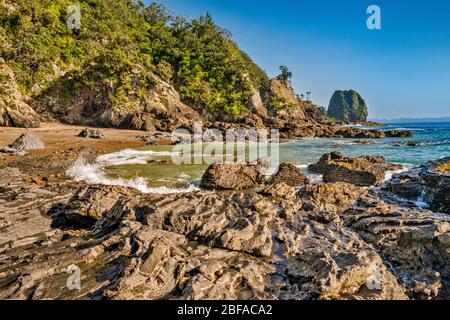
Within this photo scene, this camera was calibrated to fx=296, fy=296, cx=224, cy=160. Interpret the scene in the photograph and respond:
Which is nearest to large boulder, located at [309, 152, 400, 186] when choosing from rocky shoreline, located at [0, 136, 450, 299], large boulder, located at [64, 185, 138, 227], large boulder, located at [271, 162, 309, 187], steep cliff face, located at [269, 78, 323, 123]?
large boulder, located at [271, 162, 309, 187]

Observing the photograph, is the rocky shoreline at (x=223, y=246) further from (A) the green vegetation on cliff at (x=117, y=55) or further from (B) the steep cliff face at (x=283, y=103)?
(B) the steep cliff face at (x=283, y=103)

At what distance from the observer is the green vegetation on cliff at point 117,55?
141ft

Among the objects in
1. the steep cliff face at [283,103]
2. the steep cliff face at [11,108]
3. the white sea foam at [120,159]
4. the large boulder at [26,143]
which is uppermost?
the steep cliff face at [283,103]

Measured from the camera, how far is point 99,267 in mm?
5305

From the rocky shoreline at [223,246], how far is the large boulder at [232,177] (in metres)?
3.47

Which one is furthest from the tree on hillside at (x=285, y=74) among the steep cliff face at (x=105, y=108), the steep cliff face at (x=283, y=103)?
the steep cliff face at (x=105, y=108)

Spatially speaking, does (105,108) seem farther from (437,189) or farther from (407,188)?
(437,189)

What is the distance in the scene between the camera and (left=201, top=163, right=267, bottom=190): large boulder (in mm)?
13898

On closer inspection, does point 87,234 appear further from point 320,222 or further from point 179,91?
point 179,91

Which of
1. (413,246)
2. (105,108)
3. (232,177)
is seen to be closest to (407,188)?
(413,246)

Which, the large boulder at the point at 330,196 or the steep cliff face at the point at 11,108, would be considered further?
the steep cliff face at the point at 11,108
